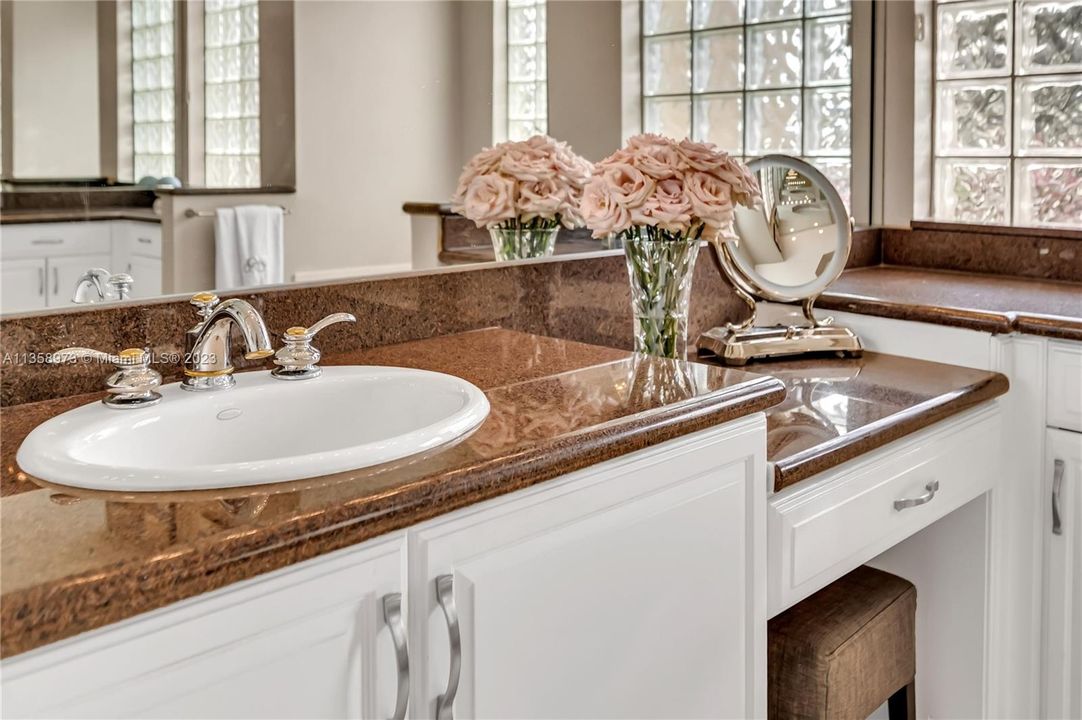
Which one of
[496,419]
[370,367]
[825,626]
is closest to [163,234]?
[370,367]

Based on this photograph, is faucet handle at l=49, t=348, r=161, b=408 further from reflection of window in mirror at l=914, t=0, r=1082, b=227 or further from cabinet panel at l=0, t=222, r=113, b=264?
reflection of window in mirror at l=914, t=0, r=1082, b=227

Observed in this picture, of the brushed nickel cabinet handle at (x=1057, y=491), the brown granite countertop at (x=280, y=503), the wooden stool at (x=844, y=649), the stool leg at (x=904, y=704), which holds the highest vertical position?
the brown granite countertop at (x=280, y=503)

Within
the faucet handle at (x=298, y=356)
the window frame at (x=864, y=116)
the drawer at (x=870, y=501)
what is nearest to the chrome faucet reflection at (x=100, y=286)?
the faucet handle at (x=298, y=356)

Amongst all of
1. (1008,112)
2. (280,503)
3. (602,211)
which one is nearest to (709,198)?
(602,211)

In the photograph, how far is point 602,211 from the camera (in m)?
1.65

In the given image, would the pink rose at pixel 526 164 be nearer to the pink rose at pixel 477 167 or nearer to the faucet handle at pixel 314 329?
the pink rose at pixel 477 167

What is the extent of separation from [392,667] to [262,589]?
156 mm

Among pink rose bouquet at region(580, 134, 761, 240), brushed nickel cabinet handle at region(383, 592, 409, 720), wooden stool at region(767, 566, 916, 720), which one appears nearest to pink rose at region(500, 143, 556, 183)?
pink rose bouquet at region(580, 134, 761, 240)

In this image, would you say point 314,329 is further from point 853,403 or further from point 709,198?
point 853,403

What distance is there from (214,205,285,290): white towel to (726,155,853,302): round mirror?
98 cm

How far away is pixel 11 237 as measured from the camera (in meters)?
1.19

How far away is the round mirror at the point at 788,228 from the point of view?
6.72 ft

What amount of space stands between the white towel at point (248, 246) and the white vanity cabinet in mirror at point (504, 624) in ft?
1.97

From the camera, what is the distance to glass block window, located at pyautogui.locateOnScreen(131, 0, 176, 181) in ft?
4.20
